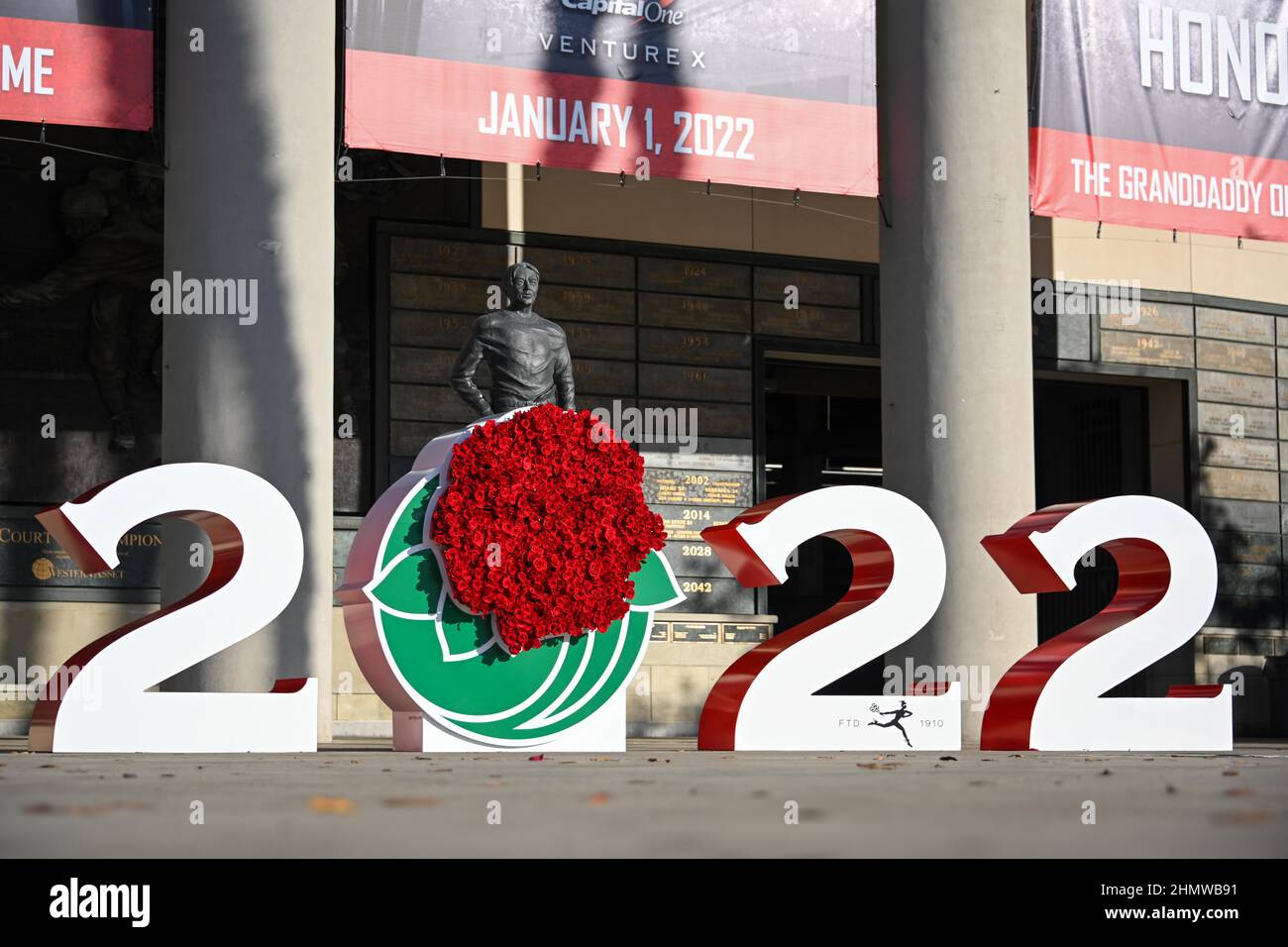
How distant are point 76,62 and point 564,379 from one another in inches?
204

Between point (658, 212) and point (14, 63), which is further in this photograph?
point (658, 212)

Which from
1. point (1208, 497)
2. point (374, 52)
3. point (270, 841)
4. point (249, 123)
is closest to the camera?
point (270, 841)

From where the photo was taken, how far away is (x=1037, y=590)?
1327 centimetres

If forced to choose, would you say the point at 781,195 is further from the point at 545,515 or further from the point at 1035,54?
the point at 545,515

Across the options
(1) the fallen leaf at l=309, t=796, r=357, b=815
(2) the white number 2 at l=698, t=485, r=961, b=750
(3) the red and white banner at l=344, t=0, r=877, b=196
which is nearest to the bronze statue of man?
(2) the white number 2 at l=698, t=485, r=961, b=750

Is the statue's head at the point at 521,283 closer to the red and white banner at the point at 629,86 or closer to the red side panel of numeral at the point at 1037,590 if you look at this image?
the red and white banner at the point at 629,86

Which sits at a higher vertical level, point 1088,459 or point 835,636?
point 1088,459

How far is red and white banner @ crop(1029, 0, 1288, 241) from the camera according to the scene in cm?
1939

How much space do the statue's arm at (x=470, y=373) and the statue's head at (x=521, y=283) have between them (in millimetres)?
369

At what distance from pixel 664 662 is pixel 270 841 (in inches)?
712

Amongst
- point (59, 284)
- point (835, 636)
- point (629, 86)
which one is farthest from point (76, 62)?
point (835, 636)

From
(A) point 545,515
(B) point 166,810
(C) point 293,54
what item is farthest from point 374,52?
(B) point 166,810

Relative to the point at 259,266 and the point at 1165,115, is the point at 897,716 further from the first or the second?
the point at 1165,115

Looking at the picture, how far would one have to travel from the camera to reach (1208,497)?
25.2 meters
